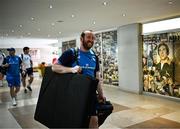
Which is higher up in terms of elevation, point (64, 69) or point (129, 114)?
point (64, 69)

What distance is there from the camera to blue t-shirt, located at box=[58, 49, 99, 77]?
2.27 m

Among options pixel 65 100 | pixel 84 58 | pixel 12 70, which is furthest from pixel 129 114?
pixel 65 100

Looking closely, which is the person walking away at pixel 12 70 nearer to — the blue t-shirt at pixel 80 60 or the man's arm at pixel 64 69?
the blue t-shirt at pixel 80 60

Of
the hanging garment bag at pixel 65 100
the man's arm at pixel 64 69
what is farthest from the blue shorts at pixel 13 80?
the man's arm at pixel 64 69

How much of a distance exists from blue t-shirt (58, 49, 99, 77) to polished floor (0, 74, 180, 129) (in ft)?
7.38

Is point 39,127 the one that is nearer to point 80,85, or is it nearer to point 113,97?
point 80,85

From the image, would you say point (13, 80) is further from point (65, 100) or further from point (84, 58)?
point (65, 100)

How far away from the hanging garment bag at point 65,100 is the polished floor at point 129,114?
95.9 inches

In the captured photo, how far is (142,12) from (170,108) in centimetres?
275

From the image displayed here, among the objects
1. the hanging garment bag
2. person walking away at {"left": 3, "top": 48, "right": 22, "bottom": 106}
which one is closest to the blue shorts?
person walking away at {"left": 3, "top": 48, "right": 22, "bottom": 106}

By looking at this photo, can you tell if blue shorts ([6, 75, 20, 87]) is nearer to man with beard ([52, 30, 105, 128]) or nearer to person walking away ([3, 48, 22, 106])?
person walking away ([3, 48, 22, 106])

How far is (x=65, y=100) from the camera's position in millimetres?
1782

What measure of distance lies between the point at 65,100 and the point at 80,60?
641 mm

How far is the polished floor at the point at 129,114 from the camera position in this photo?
433cm
